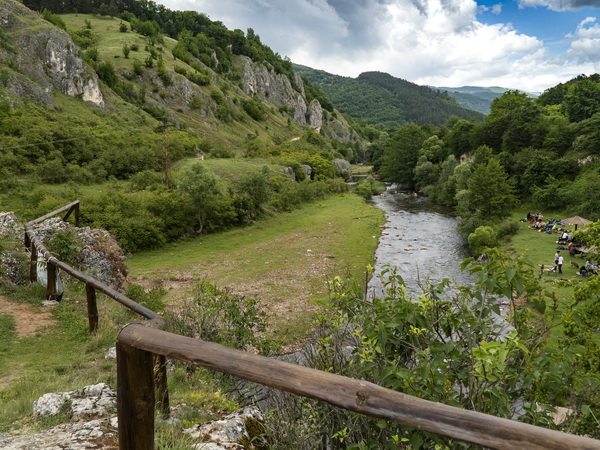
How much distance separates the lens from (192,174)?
38.3 meters

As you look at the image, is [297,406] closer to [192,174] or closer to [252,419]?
[252,419]

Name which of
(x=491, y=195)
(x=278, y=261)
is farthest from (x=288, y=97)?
(x=278, y=261)

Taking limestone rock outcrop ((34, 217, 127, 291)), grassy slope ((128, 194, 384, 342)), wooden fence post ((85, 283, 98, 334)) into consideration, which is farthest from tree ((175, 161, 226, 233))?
wooden fence post ((85, 283, 98, 334))

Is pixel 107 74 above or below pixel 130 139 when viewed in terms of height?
above

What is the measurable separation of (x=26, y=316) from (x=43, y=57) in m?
66.1

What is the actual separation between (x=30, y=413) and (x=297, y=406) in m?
3.80

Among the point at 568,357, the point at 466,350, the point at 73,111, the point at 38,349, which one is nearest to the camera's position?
the point at 568,357

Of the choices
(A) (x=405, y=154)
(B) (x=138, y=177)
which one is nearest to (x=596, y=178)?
(A) (x=405, y=154)

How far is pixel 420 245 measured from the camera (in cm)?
3734

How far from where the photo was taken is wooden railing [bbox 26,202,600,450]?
1.96 metres

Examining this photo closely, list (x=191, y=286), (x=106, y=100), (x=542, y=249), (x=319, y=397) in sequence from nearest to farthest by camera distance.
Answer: (x=319, y=397) < (x=191, y=286) < (x=542, y=249) < (x=106, y=100)

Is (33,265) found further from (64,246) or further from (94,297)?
(94,297)

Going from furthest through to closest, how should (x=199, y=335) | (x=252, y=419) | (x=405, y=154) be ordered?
1. (x=405, y=154)
2. (x=199, y=335)
3. (x=252, y=419)

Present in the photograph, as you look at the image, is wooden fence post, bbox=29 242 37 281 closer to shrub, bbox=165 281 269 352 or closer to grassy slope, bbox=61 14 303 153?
shrub, bbox=165 281 269 352
